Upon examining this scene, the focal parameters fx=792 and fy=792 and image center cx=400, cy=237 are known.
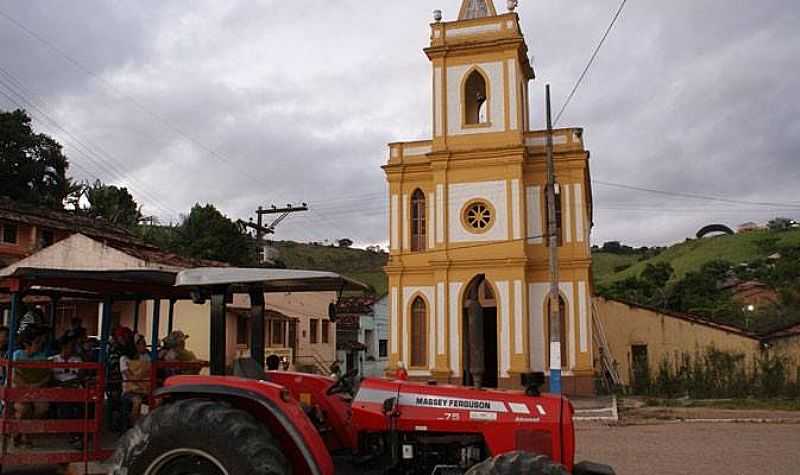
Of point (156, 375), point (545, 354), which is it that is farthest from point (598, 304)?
point (156, 375)

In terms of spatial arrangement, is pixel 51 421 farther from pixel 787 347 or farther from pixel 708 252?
pixel 708 252

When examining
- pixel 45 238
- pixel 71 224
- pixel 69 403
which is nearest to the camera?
pixel 69 403

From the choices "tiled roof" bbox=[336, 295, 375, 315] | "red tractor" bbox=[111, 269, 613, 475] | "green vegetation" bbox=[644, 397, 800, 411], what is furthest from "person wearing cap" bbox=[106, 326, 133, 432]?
"tiled roof" bbox=[336, 295, 375, 315]

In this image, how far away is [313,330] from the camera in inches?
1516

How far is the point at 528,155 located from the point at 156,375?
22418 mm

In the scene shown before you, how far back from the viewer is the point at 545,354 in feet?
88.6

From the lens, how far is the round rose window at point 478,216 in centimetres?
2775

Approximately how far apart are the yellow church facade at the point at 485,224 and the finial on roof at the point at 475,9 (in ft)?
1.15

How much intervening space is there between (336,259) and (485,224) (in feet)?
181

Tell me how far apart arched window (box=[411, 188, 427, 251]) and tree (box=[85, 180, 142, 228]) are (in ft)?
96.4

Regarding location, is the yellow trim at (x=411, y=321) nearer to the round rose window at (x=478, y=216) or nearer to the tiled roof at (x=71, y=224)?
the round rose window at (x=478, y=216)

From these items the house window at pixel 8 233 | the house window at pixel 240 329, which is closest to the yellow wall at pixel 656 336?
the house window at pixel 240 329

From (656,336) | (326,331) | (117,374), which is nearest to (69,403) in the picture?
(117,374)

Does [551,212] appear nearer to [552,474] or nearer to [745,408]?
[745,408]
